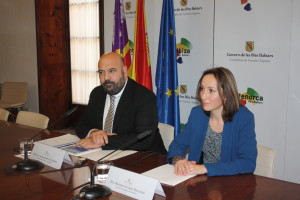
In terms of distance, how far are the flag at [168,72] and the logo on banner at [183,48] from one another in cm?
30

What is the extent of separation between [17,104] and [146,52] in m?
3.08

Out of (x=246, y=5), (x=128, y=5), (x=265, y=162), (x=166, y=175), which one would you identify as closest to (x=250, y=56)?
(x=246, y=5)

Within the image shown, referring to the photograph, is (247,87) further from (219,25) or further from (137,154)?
(137,154)

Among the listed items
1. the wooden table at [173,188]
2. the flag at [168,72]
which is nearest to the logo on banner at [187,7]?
the flag at [168,72]

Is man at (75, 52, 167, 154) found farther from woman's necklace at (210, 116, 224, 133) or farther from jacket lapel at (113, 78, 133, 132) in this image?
woman's necklace at (210, 116, 224, 133)

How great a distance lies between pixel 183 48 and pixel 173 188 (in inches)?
120

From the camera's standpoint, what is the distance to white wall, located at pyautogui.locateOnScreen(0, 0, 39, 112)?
22.1 feet

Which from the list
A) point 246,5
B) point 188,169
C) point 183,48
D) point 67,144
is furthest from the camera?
point 183,48

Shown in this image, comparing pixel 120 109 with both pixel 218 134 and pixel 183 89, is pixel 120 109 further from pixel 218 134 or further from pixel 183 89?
pixel 183 89

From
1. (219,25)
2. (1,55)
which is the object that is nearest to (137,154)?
(219,25)

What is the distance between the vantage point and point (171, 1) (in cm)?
420

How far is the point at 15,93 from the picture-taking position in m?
6.65

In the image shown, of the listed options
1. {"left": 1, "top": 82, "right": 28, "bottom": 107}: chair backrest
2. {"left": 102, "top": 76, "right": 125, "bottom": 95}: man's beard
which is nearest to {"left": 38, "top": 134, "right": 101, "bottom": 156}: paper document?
{"left": 102, "top": 76, "right": 125, "bottom": 95}: man's beard

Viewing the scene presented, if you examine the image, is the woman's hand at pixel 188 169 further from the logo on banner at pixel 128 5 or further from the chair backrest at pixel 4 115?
the logo on banner at pixel 128 5
